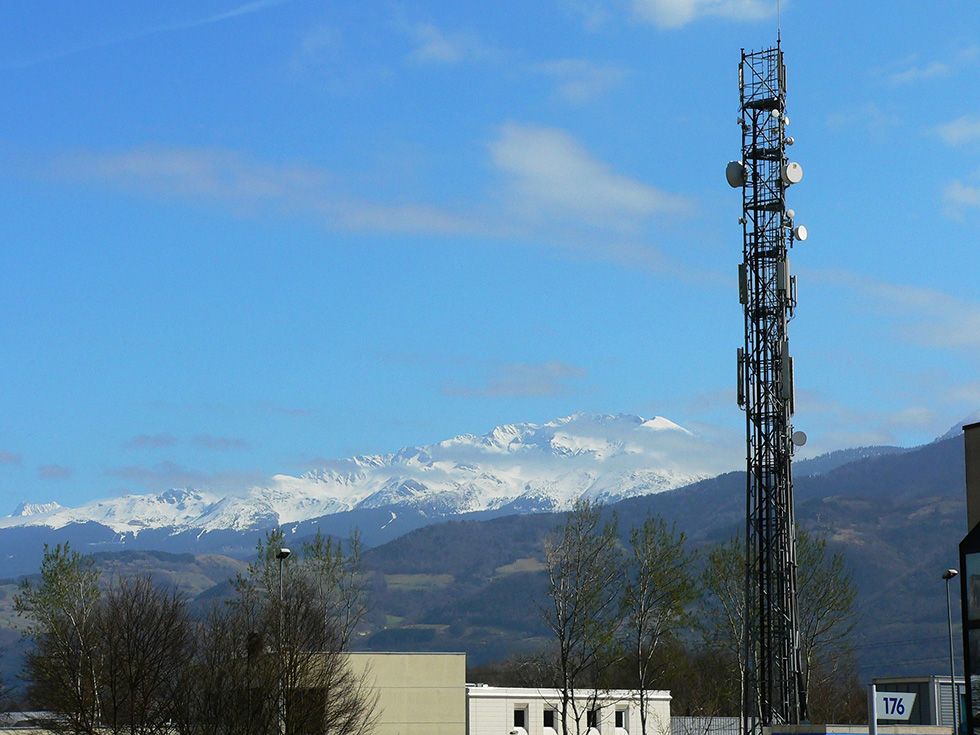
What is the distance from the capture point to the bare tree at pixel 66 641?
255 feet

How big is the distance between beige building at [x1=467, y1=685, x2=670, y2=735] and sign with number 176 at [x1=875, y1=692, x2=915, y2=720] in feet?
218

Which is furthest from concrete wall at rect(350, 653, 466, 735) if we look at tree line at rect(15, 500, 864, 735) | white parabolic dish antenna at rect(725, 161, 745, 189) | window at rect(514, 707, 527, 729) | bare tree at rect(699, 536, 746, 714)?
white parabolic dish antenna at rect(725, 161, 745, 189)

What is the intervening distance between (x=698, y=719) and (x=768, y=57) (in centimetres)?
6400

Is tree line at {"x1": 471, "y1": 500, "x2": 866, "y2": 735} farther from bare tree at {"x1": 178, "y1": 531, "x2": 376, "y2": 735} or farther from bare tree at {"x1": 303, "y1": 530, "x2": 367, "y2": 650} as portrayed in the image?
bare tree at {"x1": 178, "y1": 531, "x2": 376, "y2": 735}

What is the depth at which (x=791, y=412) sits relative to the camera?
5978cm

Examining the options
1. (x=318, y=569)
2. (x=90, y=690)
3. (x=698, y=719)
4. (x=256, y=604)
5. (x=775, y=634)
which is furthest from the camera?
(x=698, y=719)

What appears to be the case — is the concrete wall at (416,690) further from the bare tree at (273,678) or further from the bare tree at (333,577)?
the bare tree at (333,577)

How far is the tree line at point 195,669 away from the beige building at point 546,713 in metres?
16.9

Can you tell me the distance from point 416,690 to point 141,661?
695 inches

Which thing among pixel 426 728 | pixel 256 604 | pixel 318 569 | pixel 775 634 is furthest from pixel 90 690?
pixel 775 634

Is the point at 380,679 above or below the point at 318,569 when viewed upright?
below

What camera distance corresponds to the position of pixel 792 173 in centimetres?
6081

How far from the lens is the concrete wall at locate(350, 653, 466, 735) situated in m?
84.2

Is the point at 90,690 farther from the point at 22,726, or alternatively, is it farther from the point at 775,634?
the point at 775,634
